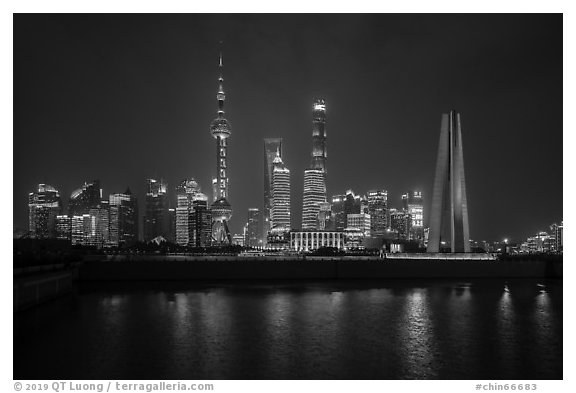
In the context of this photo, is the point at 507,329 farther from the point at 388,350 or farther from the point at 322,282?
the point at 322,282

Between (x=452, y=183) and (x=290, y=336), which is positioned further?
(x=452, y=183)

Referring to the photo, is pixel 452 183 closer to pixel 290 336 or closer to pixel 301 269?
pixel 301 269

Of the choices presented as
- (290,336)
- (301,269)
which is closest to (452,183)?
(301,269)

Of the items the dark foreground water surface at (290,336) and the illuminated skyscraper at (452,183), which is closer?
the dark foreground water surface at (290,336)

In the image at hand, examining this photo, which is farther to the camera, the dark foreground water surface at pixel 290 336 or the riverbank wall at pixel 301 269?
the riverbank wall at pixel 301 269

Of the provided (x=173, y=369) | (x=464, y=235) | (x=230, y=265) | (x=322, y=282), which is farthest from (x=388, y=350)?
(x=464, y=235)

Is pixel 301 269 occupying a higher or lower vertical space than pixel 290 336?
lower

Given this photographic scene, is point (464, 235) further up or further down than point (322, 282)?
further up

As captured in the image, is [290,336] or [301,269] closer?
[290,336]
